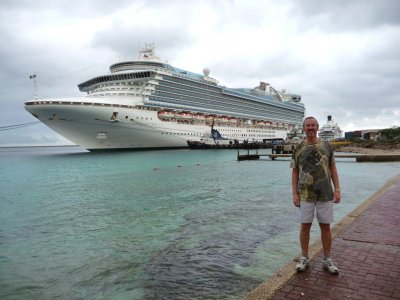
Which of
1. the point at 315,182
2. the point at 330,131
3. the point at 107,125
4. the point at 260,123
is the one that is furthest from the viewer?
the point at 330,131

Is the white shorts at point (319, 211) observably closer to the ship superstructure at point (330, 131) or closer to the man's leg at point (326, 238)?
the man's leg at point (326, 238)

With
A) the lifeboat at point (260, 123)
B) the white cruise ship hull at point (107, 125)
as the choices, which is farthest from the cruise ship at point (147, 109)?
the lifeboat at point (260, 123)

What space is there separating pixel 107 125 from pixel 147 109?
694cm

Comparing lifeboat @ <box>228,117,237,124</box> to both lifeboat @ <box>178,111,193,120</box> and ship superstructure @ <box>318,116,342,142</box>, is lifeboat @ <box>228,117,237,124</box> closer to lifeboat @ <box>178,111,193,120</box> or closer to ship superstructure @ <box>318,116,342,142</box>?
lifeboat @ <box>178,111,193,120</box>

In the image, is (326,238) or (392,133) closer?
(326,238)

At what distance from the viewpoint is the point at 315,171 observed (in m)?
4.18

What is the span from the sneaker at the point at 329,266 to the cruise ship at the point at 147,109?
41059 millimetres

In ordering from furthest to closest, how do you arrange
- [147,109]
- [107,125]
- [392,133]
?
[392,133]
[147,109]
[107,125]

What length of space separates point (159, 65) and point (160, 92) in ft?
20.2

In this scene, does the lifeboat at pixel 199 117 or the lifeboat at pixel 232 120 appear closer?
the lifeboat at pixel 199 117

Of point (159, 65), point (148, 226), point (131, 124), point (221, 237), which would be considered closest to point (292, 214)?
point (221, 237)

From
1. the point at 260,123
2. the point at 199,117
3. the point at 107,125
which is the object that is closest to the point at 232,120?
the point at 260,123

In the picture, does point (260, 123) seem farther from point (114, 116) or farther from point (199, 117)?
point (114, 116)

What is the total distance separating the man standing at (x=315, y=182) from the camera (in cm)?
417
